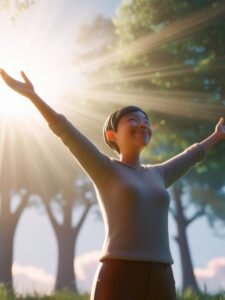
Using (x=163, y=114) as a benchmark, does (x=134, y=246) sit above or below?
below

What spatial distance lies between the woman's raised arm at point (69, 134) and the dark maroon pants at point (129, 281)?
59 cm

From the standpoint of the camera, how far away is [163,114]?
14164 mm

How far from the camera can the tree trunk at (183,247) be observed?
25.5 m

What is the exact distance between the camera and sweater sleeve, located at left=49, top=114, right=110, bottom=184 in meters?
3.46

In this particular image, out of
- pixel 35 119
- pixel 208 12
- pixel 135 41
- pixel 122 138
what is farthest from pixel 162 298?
pixel 35 119

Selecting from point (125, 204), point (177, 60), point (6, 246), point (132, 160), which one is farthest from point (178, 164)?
point (6, 246)

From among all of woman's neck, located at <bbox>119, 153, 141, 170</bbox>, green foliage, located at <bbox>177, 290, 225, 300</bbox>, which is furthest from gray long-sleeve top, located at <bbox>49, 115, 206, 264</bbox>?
green foliage, located at <bbox>177, 290, 225, 300</bbox>

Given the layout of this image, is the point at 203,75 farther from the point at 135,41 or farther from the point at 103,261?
the point at 103,261

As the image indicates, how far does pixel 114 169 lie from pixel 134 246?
0.54 metres

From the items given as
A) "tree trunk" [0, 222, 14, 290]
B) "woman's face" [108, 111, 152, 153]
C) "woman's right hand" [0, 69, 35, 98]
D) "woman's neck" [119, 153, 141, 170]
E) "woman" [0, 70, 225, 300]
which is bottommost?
"woman" [0, 70, 225, 300]

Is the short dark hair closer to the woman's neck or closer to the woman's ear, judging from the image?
the woman's ear

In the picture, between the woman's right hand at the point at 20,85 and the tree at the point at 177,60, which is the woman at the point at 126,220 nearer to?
the woman's right hand at the point at 20,85

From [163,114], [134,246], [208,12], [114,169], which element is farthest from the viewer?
[163,114]

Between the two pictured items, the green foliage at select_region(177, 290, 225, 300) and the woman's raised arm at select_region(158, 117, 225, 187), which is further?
the green foliage at select_region(177, 290, 225, 300)
